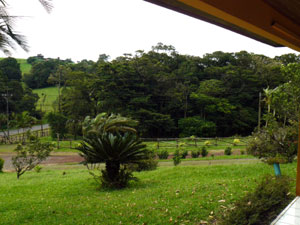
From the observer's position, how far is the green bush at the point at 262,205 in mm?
3029

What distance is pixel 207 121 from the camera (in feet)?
104

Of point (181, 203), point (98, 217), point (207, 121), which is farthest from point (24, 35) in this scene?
point (207, 121)

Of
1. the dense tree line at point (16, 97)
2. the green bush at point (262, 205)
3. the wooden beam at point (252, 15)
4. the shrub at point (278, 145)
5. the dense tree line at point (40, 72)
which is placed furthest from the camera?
the dense tree line at point (40, 72)

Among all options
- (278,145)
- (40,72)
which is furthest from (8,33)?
(40,72)

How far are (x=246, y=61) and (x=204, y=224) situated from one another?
112 ft

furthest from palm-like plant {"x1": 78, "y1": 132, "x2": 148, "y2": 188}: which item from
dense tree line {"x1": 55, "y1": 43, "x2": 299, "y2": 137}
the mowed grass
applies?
dense tree line {"x1": 55, "y1": 43, "x2": 299, "y2": 137}

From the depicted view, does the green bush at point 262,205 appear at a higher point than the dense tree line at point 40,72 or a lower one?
lower

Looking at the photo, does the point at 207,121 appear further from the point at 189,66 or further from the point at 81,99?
the point at 81,99

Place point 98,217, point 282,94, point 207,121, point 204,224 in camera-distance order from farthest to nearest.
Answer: point 207,121 → point 282,94 → point 98,217 → point 204,224

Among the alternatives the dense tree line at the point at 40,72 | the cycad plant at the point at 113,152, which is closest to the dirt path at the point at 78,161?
the cycad plant at the point at 113,152

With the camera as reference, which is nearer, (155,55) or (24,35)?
(24,35)

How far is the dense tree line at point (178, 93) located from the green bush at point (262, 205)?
26114 mm

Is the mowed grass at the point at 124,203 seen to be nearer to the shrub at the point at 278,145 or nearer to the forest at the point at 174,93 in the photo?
the shrub at the point at 278,145

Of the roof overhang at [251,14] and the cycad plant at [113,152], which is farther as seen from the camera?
the cycad plant at [113,152]
